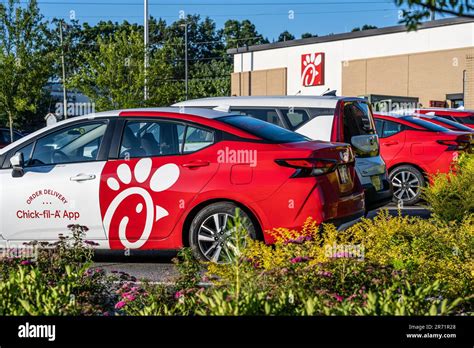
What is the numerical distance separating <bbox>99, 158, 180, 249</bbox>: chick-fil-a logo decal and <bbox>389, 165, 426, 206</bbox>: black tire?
709 cm

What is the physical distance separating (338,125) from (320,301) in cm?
568

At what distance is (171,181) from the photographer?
746 cm

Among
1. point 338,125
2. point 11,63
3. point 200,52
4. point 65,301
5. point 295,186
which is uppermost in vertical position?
point 200,52

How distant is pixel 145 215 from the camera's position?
24.6ft

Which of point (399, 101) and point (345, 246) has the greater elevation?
point (399, 101)

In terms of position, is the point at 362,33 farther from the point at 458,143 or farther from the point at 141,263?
the point at 141,263

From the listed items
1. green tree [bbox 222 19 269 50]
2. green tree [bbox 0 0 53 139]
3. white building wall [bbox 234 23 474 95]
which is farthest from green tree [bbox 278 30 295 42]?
green tree [bbox 0 0 53 139]

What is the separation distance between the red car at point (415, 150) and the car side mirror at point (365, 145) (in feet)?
11.6

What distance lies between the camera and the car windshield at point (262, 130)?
755cm

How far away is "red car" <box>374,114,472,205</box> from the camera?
13.5 meters

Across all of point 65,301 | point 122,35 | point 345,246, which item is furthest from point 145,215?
point 122,35

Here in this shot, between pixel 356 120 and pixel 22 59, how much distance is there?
22.9 m

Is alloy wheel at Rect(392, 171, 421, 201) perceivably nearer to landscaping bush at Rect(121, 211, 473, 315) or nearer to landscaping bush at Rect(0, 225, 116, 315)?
landscaping bush at Rect(121, 211, 473, 315)
